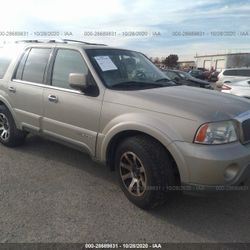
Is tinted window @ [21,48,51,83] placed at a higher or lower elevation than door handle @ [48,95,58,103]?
higher

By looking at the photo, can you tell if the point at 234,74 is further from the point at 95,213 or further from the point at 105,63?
the point at 95,213

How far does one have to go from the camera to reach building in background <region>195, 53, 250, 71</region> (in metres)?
65.8

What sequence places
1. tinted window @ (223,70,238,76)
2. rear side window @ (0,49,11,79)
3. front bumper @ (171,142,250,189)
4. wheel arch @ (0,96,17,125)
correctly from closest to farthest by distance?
front bumper @ (171,142,250,189) → wheel arch @ (0,96,17,125) → rear side window @ (0,49,11,79) → tinted window @ (223,70,238,76)

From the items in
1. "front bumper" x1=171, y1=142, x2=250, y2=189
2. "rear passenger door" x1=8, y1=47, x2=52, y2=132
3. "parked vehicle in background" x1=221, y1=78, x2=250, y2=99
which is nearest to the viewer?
"front bumper" x1=171, y1=142, x2=250, y2=189

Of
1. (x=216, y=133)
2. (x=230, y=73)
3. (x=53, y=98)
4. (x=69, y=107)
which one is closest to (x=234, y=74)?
(x=230, y=73)

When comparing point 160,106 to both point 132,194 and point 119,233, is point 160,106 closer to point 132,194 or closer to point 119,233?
point 132,194

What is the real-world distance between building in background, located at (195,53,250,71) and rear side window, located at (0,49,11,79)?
60291 mm

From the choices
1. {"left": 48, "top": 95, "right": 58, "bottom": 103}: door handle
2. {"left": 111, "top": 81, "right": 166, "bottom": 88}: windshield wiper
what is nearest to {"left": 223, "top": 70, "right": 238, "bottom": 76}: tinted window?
{"left": 111, "top": 81, "right": 166, "bottom": 88}: windshield wiper

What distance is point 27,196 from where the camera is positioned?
12.7 feet

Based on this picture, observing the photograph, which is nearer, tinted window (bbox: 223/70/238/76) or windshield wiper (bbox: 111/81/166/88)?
windshield wiper (bbox: 111/81/166/88)

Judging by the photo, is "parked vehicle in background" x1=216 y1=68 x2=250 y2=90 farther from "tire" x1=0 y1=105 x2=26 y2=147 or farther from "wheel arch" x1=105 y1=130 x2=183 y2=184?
"wheel arch" x1=105 y1=130 x2=183 y2=184

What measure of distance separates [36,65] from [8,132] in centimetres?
142

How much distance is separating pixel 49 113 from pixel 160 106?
1.88 m

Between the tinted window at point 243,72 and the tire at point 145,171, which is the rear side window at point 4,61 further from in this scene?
the tinted window at point 243,72
